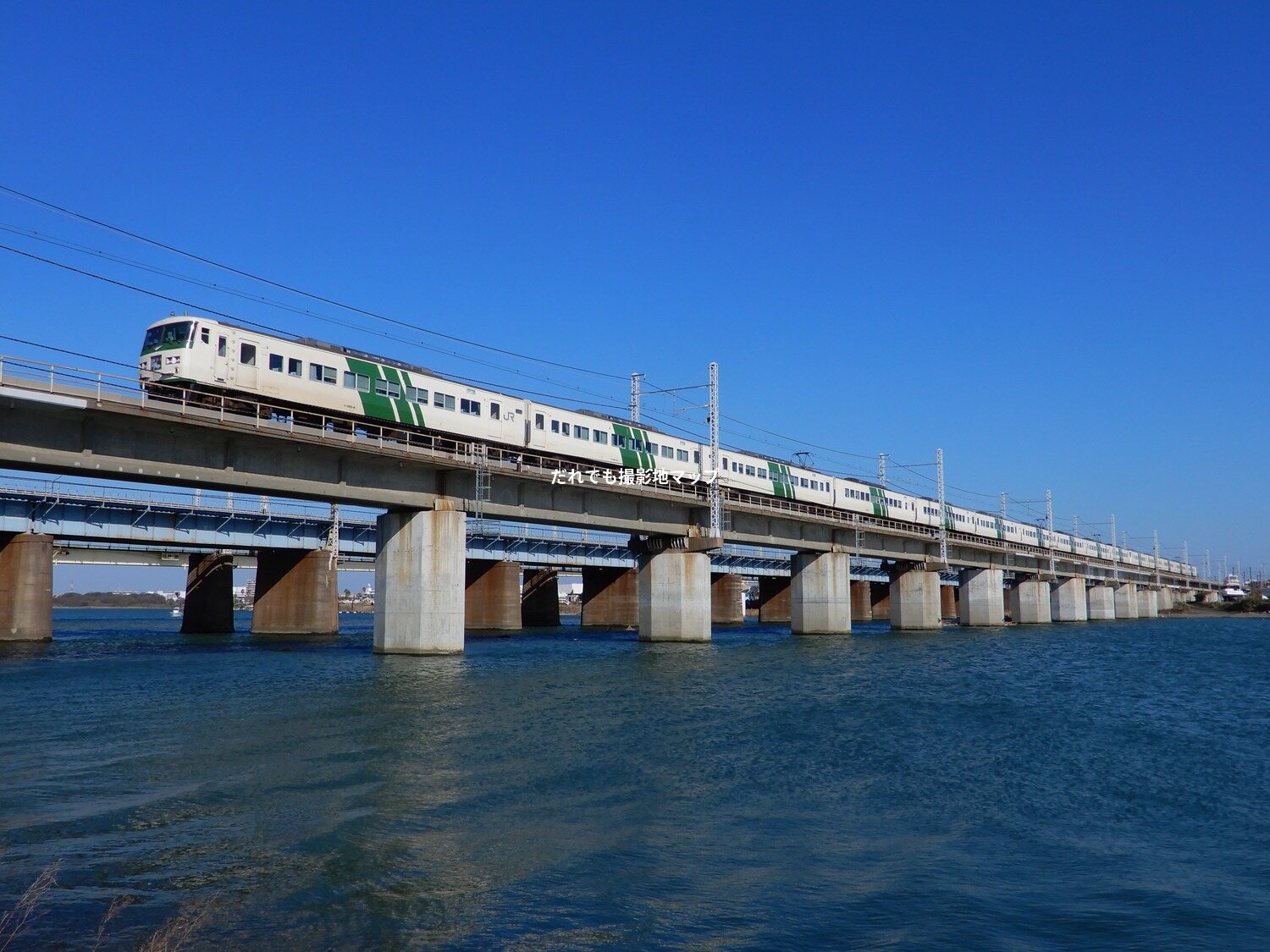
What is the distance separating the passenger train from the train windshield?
0.04 metres

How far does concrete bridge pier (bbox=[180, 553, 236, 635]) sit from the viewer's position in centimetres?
7706

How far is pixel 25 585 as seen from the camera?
58031 mm

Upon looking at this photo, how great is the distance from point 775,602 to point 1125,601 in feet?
205

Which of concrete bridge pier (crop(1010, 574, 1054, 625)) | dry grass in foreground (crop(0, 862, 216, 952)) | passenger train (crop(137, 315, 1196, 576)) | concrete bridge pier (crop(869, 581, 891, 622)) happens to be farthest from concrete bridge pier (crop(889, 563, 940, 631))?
dry grass in foreground (crop(0, 862, 216, 952))

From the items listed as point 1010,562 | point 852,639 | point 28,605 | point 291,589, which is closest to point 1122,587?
point 1010,562

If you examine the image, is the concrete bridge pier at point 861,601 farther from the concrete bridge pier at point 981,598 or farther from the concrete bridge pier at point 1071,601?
the concrete bridge pier at point 981,598

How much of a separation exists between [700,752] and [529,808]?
6.92m

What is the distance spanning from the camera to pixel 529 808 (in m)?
16.8

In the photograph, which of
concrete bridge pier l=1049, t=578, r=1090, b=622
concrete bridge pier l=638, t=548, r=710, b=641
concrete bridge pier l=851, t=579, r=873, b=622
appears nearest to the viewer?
concrete bridge pier l=638, t=548, r=710, b=641

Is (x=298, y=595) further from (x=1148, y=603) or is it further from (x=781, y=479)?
(x=1148, y=603)

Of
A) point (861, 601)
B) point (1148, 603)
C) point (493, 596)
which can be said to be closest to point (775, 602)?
point (861, 601)

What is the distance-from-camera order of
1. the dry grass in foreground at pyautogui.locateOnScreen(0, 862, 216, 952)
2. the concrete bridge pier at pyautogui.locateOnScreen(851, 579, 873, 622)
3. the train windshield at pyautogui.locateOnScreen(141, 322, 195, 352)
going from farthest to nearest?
the concrete bridge pier at pyautogui.locateOnScreen(851, 579, 873, 622)
the train windshield at pyautogui.locateOnScreen(141, 322, 195, 352)
the dry grass in foreground at pyautogui.locateOnScreen(0, 862, 216, 952)

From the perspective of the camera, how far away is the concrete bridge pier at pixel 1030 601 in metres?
122

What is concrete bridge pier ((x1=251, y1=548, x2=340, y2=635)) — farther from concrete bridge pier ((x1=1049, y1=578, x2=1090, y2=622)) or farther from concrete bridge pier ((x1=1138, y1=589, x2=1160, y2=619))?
concrete bridge pier ((x1=1138, y1=589, x2=1160, y2=619))
